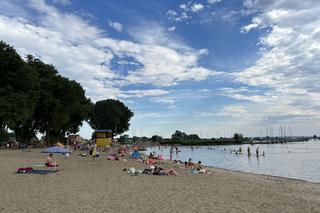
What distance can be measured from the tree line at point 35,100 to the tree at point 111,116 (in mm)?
36473

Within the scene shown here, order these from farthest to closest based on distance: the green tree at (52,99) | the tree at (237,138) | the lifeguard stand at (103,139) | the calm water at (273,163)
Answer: the tree at (237,138) → the lifeguard stand at (103,139) → the green tree at (52,99) → the calm water at (273,163)

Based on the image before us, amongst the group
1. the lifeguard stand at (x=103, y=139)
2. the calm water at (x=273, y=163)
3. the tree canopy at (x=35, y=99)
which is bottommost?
the calm water at (x=273, y=163)

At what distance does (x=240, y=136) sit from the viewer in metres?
189

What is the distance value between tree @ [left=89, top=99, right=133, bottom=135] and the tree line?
36.5 metres

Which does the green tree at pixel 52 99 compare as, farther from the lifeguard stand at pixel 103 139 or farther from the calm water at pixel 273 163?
the calm water at pixel 273 163

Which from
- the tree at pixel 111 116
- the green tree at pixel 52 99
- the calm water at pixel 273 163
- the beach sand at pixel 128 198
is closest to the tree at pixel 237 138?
the tree at pixel 111 116

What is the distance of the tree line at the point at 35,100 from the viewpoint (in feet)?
148

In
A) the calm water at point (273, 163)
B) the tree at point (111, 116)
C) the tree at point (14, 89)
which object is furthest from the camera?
the tree at point (111, 116)

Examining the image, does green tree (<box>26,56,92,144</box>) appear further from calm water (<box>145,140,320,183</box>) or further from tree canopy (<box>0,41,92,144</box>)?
calm water (<box>145,140,320,183</box>)

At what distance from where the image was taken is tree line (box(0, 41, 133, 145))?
45250mm

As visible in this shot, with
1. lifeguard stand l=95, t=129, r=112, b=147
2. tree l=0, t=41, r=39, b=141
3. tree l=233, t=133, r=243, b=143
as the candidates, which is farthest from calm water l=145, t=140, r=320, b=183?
tree l=233, t=133, r=243, b=143

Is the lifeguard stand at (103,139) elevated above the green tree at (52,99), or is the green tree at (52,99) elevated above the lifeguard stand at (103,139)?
the green tree at (52,99)

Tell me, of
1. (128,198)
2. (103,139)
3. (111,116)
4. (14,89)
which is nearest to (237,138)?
(111,116)

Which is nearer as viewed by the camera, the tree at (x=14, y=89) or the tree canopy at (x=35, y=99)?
the tree at (x=14, y=89)
